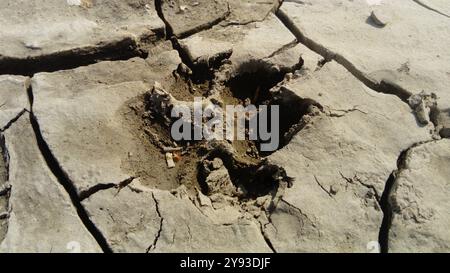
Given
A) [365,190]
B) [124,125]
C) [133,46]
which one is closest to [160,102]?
[124,125]

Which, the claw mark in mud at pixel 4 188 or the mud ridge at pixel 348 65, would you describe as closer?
the claw mark in mud at pixel 4 188

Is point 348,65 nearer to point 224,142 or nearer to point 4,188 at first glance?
point 224,142

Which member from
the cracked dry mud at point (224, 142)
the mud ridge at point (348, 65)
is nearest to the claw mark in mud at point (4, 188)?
the cracked dry mud at point (224, 142)

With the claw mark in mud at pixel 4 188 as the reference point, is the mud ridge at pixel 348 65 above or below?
above

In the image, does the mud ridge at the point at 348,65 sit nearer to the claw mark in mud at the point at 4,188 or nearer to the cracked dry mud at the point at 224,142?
the cracked dry mud at the point at 224,142

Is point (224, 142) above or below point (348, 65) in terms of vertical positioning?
below

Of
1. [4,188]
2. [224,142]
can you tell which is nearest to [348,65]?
[224,142]

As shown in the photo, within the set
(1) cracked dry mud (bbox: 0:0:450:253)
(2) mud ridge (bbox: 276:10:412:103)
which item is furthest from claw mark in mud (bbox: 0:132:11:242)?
(2) mud ridge (bbox: 276:10:412:103)

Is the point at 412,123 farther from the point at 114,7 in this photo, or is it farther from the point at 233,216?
the point at 114,7

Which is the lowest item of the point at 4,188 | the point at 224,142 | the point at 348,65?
the point at 4,188

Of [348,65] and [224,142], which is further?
[348,65]
